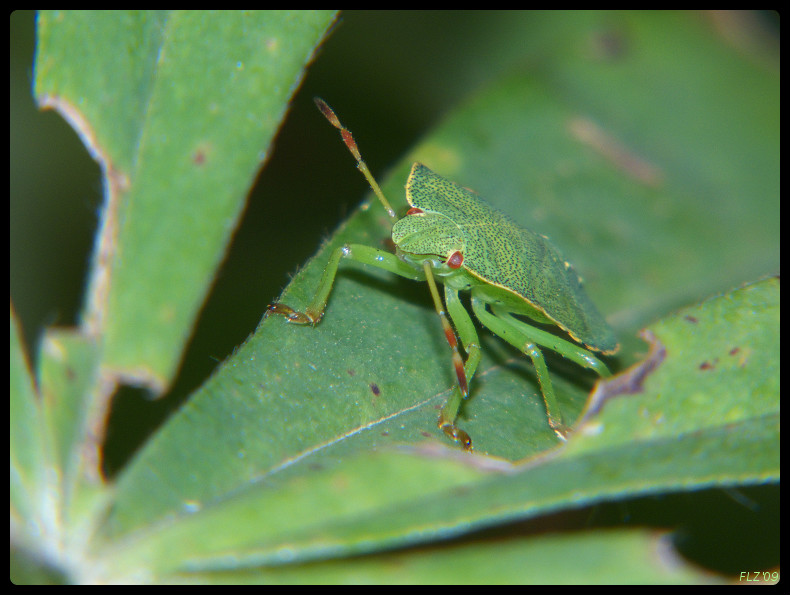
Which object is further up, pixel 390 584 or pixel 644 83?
pixel 644 83

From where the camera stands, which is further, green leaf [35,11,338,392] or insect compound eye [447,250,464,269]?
insect compound eye [447,250,464,269]

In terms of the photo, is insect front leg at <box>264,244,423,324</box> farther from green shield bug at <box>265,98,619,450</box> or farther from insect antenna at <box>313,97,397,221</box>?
insect antenna at <box>313,97,397,221</box>

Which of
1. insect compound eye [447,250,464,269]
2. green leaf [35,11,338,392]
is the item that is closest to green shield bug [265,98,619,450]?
insect compound eye [447,250,464,269]

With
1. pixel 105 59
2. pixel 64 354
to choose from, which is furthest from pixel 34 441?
pixel 105 59

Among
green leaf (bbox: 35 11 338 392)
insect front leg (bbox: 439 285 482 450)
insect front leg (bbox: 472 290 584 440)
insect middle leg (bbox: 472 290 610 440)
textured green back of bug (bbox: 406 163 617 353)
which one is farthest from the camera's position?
textured green back of bug (bbox: 406 163 617 353)

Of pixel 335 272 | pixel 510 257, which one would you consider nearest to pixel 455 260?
pixel 510 257

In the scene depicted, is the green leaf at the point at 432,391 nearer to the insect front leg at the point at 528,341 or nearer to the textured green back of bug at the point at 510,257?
the insect front leg at the point at 528,341

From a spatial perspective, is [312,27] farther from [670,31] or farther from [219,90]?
[670,31]

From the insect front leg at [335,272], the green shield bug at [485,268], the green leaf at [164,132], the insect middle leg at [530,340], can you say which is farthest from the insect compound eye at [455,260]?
the green leaf at [164,132]

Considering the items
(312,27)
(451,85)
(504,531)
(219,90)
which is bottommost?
(451,85)
